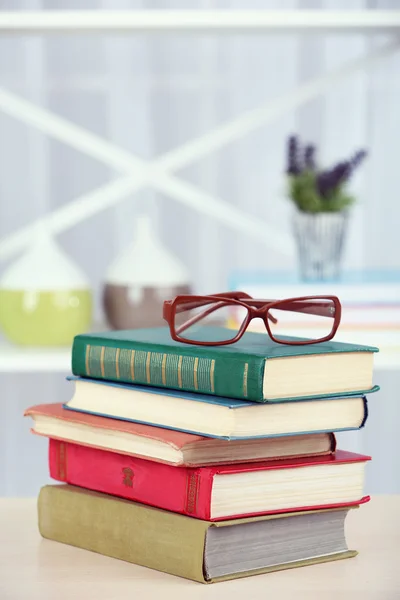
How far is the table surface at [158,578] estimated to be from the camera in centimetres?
73

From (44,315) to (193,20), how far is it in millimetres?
451

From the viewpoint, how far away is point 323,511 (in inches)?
31.8

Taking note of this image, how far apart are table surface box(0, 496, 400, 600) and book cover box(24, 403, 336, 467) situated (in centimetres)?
9

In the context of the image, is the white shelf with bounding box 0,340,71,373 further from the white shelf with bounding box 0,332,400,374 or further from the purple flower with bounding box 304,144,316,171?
the purple flower with bounding box 304,144,316,171

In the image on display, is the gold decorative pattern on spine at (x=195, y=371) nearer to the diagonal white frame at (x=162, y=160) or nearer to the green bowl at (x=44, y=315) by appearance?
the green bowl at (x=44, y=315)

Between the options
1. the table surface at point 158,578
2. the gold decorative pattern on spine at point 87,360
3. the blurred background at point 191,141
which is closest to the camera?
the table surface at point 158,578

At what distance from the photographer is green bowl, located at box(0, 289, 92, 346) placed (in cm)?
142

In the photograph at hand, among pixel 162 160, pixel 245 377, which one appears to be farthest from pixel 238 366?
pixel 162 160

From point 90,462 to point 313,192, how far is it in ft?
2.68

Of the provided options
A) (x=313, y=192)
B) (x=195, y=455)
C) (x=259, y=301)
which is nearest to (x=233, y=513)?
(x=195, y=455)

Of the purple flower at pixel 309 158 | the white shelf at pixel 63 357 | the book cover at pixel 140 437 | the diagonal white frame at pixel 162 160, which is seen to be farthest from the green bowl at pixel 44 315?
the book cover at pixel 140 437

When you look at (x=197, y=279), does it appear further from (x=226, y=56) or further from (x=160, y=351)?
(x=160, y=351)

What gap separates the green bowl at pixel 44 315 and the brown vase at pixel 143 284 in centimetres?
4

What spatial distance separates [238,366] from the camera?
2.41 ft
